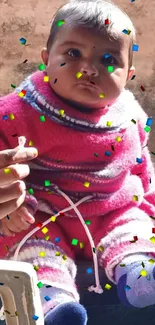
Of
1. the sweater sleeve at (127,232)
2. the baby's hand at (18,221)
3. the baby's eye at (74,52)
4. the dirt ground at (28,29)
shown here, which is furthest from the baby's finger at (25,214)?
the dirt ground at (28,29)

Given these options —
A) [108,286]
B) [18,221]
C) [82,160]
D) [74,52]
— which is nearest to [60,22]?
[74,52]

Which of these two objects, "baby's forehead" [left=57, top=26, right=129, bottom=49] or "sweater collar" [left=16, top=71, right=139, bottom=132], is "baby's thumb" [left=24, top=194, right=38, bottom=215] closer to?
"sweater collar" [left=16, top=71, right=139, bottom=132]

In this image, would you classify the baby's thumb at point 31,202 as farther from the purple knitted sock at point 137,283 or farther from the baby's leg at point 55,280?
the purple knitted sock at point 137,283

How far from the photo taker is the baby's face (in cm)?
101

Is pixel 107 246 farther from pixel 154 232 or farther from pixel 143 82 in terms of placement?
pixel 143 82

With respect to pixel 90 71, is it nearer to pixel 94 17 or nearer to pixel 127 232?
pixel 94 17

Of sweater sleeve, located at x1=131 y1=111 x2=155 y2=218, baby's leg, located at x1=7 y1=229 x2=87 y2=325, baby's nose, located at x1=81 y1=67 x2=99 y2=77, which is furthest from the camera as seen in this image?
sweater sleeve, located at x1=131 y1=111 x2=155 y2=218

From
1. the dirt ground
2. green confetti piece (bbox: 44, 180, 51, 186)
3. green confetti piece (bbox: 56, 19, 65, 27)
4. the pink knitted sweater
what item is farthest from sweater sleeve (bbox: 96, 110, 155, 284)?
the dirt ground

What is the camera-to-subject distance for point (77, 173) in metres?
1.07

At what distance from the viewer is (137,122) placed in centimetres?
119

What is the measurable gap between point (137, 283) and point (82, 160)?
0.22 m

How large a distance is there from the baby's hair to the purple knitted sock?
0.37 metres

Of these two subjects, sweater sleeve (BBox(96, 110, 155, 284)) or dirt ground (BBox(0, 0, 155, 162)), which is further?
dirt ground (BBox(0, 0, 155, 162))

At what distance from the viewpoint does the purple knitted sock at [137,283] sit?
0.99 meters
